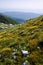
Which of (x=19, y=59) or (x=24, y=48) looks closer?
(x=19, y=59)

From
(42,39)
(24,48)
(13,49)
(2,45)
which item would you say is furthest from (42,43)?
(2,45)

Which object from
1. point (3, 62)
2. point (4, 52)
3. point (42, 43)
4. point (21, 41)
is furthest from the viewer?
point (21, 41)

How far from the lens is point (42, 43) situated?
2459cm

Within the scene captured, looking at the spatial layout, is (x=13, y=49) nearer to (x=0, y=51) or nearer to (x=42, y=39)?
(x=0, y=51)

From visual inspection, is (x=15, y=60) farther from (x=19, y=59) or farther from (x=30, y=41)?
(x=30, y=41)

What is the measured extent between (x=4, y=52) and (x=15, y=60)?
2.14 metres

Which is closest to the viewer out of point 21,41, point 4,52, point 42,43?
point 4,52

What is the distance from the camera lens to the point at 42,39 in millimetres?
25141

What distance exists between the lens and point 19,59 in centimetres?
2156

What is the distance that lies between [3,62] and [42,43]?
649cm

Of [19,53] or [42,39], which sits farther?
[42,39]

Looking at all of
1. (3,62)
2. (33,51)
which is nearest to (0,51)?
(3,62)

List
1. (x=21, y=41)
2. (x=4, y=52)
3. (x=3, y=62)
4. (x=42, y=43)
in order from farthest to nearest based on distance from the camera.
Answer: (x=21, y=41) → (x=42, y=43) → (x=4, y=52) → (x=3, y=62)

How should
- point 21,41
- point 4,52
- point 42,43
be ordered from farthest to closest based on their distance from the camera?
point 21,41 → point 42,43 → point 4,52
